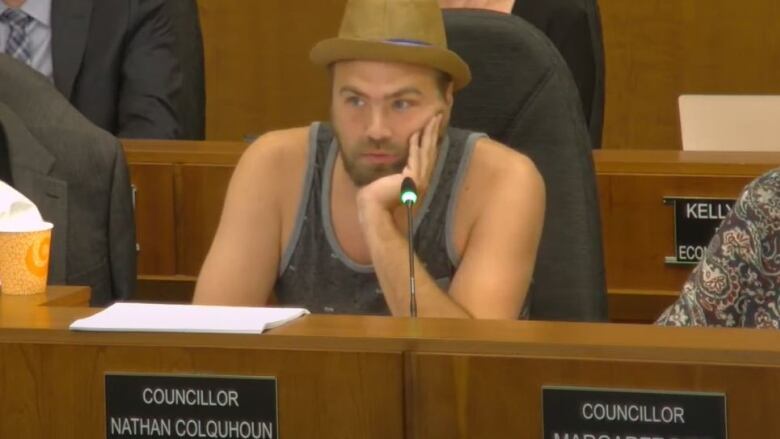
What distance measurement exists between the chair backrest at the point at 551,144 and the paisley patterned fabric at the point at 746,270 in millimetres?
257

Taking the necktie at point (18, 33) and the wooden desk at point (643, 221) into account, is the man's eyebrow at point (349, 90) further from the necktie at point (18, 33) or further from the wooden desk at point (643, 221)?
the necktie at point (18, 33)

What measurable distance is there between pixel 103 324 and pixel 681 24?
12.8 feet

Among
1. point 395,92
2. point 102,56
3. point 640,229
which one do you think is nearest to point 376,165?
point 395,92

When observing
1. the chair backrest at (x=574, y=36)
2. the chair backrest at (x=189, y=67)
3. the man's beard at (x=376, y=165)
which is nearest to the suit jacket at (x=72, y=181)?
the man's beard at (x=376, y=165)

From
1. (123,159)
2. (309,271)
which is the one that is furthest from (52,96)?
(309,271)

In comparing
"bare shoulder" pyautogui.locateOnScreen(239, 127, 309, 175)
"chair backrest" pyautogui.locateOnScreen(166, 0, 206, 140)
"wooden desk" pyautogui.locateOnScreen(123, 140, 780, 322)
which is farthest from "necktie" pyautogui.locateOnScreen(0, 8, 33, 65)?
"bare shoulder" pyautogui.locateOnScreen(239, 127, 309, 175)

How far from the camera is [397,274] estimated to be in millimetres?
2361

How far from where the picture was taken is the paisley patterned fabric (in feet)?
7.27

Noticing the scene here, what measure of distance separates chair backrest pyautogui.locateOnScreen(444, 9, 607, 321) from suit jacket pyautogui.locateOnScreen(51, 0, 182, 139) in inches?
59.0

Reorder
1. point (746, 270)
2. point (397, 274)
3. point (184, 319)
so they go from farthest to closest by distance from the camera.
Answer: point (397, 274)
point (746, 270)
point (184, 319)

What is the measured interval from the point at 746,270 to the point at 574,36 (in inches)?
65.7

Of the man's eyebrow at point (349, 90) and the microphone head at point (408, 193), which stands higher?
the man's eyebrow at point (349, 90)

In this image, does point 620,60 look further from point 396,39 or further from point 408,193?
point 408,193

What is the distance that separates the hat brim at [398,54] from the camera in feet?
7.88
